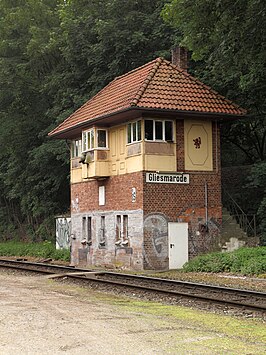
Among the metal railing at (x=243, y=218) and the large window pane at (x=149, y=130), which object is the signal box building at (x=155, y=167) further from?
the metal railing at (x=243, y=218)

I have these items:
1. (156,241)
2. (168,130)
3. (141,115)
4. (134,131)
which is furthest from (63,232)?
(141,115)

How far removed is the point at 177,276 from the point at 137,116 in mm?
7089

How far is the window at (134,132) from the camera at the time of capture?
27.4m

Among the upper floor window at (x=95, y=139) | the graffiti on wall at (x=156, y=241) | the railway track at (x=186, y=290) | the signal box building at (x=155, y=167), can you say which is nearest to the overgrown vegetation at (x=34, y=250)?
the signal box building at (x=155, y=167)

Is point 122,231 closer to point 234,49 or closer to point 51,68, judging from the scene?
point 234,49

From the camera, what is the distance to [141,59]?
3700 centimetres

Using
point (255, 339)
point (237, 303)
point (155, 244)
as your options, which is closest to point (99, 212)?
point (155, 244)

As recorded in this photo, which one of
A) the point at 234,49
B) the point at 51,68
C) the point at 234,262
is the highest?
the point at 51,68

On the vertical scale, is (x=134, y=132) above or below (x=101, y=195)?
above

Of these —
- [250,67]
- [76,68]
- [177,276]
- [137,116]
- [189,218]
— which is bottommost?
[177,276]

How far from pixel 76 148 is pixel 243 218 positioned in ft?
29.5

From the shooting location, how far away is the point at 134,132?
27750 mm

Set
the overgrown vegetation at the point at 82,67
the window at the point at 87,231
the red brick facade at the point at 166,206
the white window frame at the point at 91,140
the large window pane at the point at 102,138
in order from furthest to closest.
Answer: the window at the point at 87,231 → the large window pane at the point at 102,138 → the white window frame at the point at 91,140 → the red brick facade at the point at 166,206 → the overgrown vegetation at the point at 82,67

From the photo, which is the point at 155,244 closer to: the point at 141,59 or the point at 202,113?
the point at 202,113
